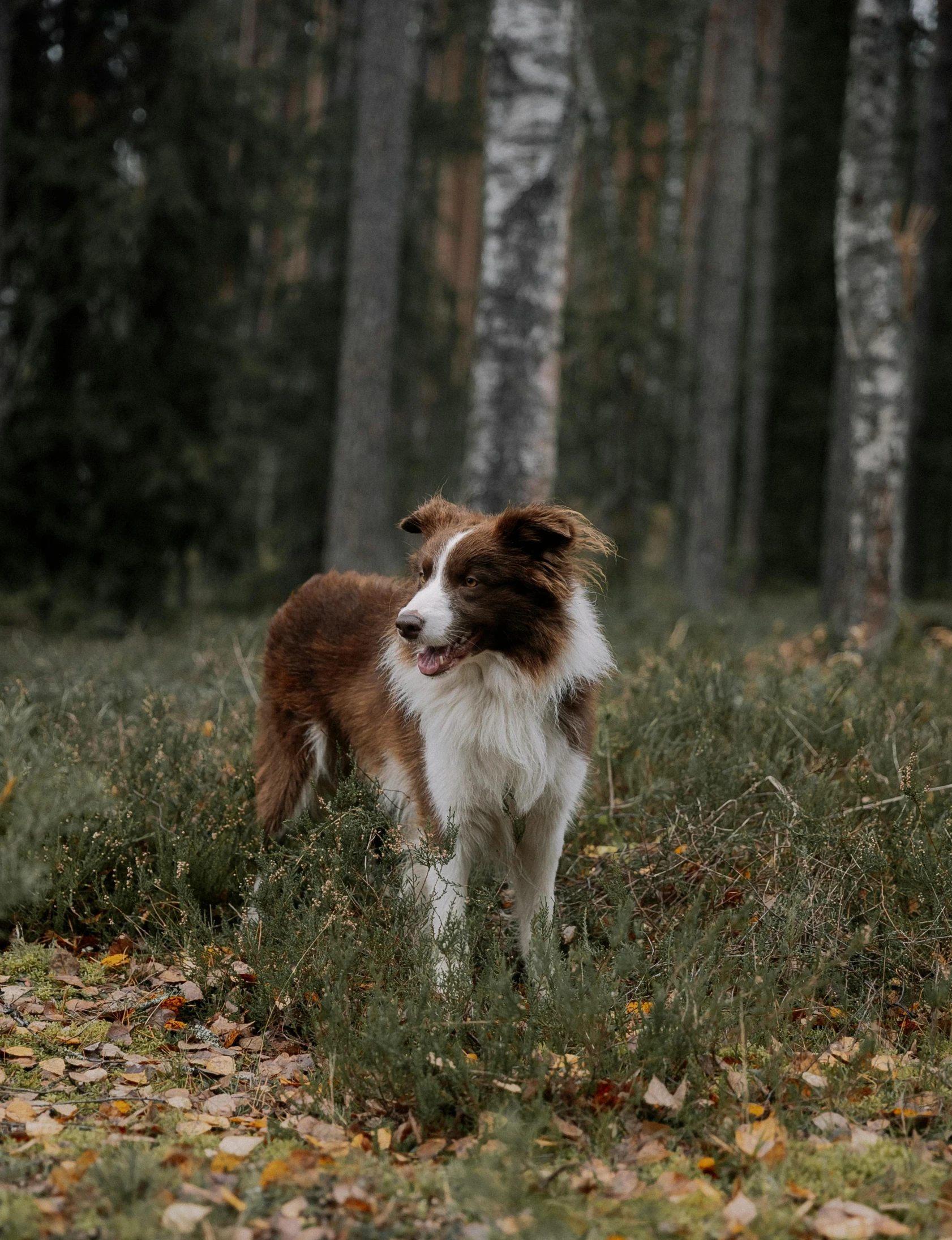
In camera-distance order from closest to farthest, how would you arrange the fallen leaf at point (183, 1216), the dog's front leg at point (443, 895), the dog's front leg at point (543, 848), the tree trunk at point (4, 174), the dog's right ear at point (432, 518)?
the fallen leaf at point (183, 1216)
the dog's front leg at point (443, 895)
the dog's front leg at point (543, 848)
the dog's right ear at point (432, 518)
the tree trunk at point (4, 174)

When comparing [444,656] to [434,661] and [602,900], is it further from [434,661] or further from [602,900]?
[602,900]

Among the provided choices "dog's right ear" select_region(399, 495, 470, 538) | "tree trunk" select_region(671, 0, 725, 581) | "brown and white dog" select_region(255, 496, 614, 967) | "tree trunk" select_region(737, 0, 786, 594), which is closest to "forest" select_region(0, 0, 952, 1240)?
"brown and white dog" select_region(255, 496, 614, 967)

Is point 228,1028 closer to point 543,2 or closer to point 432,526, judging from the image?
point 432,526

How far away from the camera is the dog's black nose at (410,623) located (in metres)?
3.88

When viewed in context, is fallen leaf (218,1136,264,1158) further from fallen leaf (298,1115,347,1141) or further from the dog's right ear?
the dog's right ear

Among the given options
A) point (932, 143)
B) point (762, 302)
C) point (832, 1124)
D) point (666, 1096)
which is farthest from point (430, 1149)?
point (762, 302)

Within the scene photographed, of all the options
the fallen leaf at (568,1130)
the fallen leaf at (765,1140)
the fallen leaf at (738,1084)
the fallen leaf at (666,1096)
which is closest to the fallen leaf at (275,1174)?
Answer: the fallen leaf at (568,1130)

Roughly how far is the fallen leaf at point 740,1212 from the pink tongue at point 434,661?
75.7 inches

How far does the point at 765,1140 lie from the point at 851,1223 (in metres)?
0.35

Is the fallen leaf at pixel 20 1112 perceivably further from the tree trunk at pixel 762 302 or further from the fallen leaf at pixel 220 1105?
the tree trunk at pixel 762 302

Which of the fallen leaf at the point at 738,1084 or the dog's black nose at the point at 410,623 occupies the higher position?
the dog's black nose at the point at 410,623

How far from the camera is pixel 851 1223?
2.74 m

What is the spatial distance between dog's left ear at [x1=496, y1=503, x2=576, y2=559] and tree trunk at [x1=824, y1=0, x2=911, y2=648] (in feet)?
16.9

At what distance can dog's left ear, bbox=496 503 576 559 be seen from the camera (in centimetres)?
419
